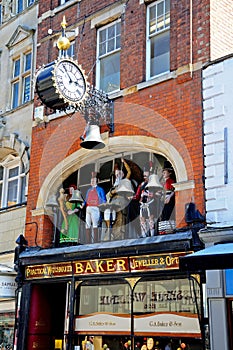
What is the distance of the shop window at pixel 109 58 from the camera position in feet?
41.4

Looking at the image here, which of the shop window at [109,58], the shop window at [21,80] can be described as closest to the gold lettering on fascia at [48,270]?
the shop window at [109,58]

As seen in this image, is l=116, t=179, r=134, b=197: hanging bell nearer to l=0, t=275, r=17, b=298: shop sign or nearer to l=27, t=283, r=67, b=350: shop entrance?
l=27, t=283, r=67, b=350: shop entrance

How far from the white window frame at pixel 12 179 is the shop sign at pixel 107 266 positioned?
309 cm

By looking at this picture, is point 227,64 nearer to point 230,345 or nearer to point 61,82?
point 61,82

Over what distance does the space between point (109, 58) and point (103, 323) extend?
20.8 feet

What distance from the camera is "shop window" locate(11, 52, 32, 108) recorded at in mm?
15484

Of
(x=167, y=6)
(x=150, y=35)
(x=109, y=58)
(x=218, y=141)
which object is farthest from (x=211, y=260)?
(x=109, y=58)

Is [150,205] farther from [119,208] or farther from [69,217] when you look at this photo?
[69,217]

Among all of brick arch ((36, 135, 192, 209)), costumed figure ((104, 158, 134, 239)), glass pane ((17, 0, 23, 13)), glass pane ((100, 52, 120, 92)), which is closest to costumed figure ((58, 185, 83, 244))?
brick arch ((36, 135, 192, 209))

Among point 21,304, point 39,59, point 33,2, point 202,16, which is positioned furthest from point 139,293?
point 33,2

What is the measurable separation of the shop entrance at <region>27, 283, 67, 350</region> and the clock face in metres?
4.81

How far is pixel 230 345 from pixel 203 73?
17.2ft

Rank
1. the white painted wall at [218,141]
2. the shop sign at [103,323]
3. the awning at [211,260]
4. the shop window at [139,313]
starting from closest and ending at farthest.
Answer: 1. the awning at [211,260]
2. the white painted wall at [218,141]
3. the shop window at [139,313]
4. the shop sign at [103,323]

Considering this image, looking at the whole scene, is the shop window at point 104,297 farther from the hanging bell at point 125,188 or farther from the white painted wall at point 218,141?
the white painted wall at point 218,141
